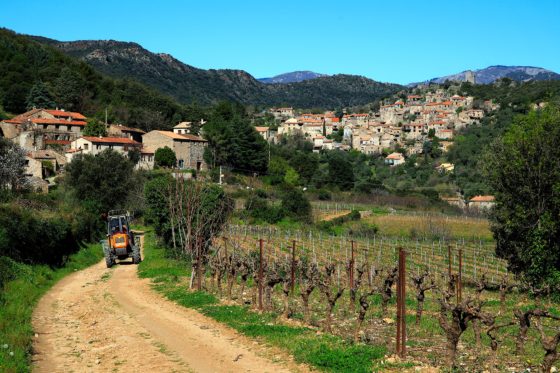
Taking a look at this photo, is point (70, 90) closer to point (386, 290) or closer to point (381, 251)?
point (381, 251)

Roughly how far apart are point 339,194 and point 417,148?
59.5 m

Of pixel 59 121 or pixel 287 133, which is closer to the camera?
pixel 59 121

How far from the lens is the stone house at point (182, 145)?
75812mm

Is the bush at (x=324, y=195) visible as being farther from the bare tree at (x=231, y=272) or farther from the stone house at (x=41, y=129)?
the bare tree at (x=231, y=272)

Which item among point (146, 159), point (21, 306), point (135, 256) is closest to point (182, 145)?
point (146, 159)

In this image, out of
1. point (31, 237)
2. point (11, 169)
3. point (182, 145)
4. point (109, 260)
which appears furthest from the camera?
point (182, 145)

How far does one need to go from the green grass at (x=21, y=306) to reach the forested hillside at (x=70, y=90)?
228 ft

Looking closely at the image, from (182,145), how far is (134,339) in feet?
214

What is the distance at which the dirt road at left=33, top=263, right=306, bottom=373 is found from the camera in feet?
34.1

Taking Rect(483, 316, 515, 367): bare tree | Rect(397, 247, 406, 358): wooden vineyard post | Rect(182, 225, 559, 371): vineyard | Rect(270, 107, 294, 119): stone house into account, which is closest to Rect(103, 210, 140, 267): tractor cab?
Rect(182, 225, 559, 371): vineyard

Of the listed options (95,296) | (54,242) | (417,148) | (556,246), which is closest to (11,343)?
(95,296)

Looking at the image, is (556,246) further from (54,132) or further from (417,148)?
(417,148)

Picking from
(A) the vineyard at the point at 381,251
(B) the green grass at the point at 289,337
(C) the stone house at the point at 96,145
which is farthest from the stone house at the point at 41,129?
(B) the green grass at the point at 289,337

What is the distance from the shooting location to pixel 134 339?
40.6ft
